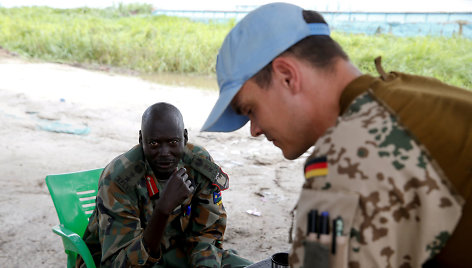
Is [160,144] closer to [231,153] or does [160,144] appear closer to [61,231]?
[61,231]

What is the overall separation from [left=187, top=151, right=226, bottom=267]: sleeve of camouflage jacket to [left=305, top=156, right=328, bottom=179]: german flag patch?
1.79m

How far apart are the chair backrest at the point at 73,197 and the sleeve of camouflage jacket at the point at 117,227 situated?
0.42 metres

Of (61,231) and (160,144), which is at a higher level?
(160,144)

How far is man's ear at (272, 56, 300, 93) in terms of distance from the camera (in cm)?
126

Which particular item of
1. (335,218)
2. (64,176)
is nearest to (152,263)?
(64,176)

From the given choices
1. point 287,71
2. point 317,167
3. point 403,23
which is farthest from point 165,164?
point 403,23

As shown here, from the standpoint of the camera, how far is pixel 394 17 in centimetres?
1502

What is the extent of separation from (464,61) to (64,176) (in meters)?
10.7

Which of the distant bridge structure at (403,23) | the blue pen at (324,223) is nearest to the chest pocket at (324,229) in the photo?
the blue pen at (324,223)

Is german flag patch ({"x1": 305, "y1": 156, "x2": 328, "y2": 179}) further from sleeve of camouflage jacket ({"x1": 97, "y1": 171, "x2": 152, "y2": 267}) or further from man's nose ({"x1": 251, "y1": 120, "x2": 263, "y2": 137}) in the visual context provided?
sleeve of camouflage jacket ({"x1": 97, "y1": 171, "x2": 152, "y2": 267})

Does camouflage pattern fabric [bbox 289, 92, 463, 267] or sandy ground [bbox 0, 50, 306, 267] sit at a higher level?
camouflage pattern fabric [bbox 289, 92, 463, 267]

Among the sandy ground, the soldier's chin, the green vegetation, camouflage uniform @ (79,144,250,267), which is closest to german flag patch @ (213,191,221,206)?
camouflage uniform @ (79,144,250,267)

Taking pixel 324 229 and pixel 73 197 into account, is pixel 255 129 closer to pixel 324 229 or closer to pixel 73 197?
pixel 324 229

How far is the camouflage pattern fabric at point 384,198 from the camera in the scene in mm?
968
